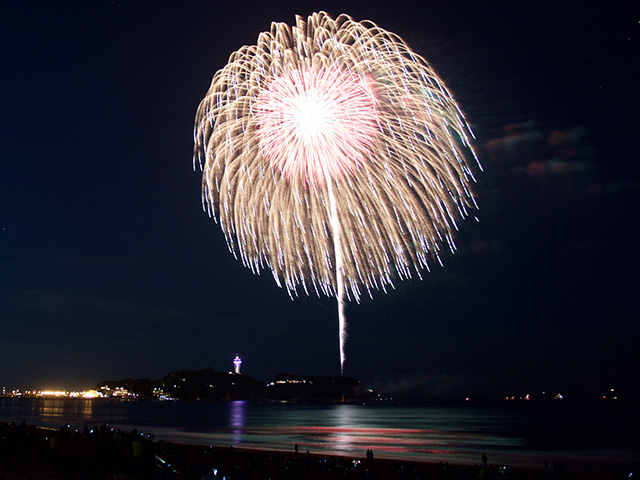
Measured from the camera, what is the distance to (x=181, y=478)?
16.0 metres

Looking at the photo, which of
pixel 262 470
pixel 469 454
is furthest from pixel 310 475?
pixel 469 454

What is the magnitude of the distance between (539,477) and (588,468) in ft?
61.5

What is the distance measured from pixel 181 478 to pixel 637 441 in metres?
63.5

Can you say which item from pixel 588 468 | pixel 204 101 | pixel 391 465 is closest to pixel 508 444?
pixel 588 468

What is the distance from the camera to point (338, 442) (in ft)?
172

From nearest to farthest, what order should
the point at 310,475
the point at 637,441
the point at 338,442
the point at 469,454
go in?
1. the point at 310,475
2. the point at 469,454
3. the point at 338,442
4. the point at 637,441

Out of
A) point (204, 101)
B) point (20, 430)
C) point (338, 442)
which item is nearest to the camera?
point (20, 430)

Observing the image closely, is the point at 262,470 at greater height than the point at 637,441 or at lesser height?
greater

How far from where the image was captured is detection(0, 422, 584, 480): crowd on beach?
17172 millimetres

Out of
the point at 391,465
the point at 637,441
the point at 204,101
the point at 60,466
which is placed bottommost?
the point at 637,441

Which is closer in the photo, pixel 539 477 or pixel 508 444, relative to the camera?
pixel 539 477

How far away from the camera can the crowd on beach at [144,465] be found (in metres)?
17.2

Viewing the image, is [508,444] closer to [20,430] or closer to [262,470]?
[262,470]

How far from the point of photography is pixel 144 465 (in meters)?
17.8
